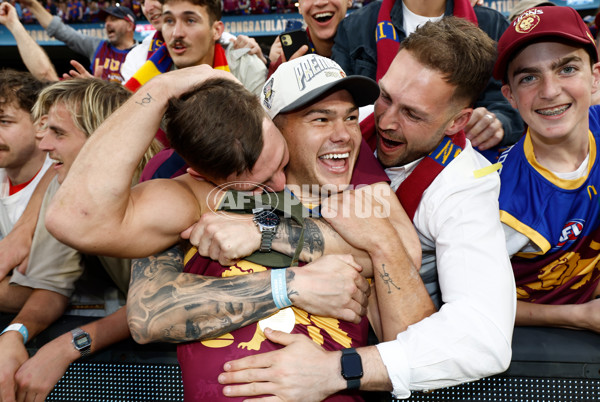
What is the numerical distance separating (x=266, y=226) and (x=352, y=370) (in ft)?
1.79

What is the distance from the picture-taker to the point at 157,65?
139 inches

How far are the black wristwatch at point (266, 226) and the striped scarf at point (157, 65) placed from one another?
2.03m

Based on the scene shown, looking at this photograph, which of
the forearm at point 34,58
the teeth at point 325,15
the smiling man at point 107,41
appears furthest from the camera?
the smiling man at point 107,41

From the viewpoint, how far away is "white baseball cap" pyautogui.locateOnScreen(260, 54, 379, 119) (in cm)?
195

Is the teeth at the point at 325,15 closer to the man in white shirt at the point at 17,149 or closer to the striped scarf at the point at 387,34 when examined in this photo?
the striped scarf at the point at 387,34

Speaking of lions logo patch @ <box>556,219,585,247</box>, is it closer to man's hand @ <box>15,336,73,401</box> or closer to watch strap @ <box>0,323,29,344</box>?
man's hand @ <box>15,336,73,401</box>

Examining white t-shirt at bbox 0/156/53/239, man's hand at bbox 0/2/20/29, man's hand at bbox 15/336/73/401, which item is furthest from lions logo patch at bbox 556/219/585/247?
man's hand at bbox 0/2/20/29

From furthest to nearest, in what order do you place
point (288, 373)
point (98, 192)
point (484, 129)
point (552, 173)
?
point (484, 129) < point (552, 173) < point (288, 373) < point (98, 192)

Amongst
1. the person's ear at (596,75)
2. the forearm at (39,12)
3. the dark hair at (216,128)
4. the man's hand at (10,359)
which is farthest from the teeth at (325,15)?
the forearm at (39,12)

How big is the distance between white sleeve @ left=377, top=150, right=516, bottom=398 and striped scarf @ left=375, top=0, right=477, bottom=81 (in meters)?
1.24

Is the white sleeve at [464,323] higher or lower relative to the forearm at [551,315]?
higher

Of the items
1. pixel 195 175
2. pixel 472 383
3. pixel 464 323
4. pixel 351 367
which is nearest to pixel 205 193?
pixel 195 175

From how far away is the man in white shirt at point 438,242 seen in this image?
1633mm

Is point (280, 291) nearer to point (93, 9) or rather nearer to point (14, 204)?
point (14, 204)
